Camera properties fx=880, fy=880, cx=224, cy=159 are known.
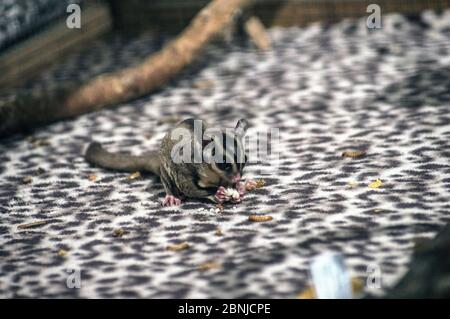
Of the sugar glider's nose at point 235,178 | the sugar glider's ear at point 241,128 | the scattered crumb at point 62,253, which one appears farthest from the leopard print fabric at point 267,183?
the sugar glider's ear at point 241,128

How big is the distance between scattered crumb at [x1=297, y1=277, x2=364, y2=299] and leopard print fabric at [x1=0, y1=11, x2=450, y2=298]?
2.2 inches

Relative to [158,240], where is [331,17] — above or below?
above

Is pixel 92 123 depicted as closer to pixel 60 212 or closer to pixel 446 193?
pixel 60 212

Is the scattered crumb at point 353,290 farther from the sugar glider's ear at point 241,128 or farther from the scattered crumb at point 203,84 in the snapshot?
the scattered crumb at point 203,84

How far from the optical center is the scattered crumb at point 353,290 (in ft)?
9.22

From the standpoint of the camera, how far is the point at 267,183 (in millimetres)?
3953

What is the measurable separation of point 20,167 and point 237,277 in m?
1.91

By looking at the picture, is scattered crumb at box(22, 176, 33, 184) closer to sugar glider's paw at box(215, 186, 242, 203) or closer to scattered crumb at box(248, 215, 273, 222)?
sugar glider's paw at box(215, 186, 242, 203)

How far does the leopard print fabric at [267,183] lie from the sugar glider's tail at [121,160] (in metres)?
0.05

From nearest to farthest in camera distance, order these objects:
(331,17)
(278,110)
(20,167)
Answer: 1. (20,167)
2. (278,110)
3. (331,17)

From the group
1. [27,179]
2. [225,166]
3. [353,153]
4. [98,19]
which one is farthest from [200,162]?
[98,19]

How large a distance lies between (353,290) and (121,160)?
5.85ft

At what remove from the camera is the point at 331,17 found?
661 centimetres
